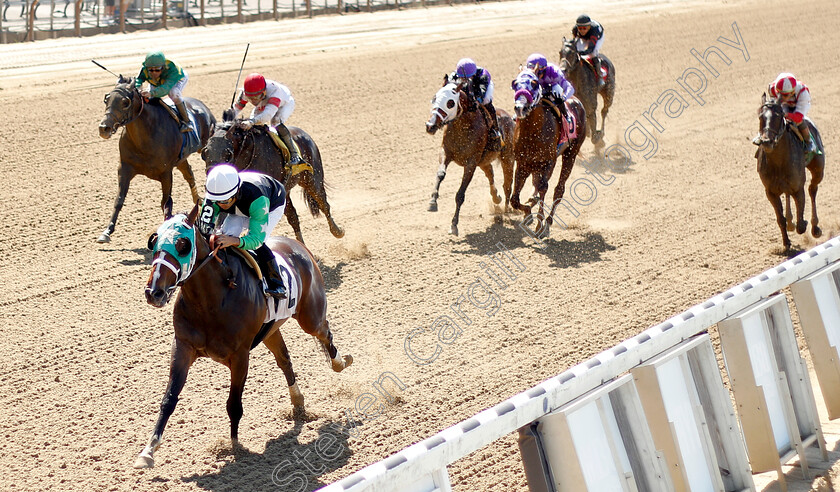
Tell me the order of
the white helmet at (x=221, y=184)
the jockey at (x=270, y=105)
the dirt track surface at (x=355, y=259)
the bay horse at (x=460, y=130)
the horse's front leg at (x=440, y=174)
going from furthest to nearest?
1. the horse's front leg at (x=440, y=174)
2. the bay horse at (x=460, y=130)
3. the jockey at (x=270, y=105)
4. the dirt track surface at (x=355, y=259)
5. the white helmet at (x=221, y=184)

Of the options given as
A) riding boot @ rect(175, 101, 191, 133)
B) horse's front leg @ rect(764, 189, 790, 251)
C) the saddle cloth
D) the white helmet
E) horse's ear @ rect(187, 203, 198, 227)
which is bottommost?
horse's front leg @ rect(764, 189, 790, 251)

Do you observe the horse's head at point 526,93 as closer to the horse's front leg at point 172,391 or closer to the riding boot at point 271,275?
the riding boot at point 271,275

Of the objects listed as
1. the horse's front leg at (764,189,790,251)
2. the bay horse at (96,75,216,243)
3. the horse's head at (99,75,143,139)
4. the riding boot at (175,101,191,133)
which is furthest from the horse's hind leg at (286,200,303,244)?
the horse's front leg at (764,189,790,251)

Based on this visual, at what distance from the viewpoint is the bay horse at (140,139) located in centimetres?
945

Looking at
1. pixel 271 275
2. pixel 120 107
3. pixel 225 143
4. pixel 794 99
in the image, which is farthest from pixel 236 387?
pixel 794 99

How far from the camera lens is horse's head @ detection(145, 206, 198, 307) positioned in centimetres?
477

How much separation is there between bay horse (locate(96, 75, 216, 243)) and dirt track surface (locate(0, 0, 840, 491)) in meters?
0.67

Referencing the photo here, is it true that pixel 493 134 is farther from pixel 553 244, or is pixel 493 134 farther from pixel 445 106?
pixel 553 244

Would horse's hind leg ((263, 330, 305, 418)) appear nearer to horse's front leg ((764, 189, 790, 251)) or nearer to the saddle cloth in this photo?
the saddle cloth

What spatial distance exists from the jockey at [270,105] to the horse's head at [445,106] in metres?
1.56

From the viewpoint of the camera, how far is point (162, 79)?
33.0 feet

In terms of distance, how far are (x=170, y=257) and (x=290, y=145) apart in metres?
4.38

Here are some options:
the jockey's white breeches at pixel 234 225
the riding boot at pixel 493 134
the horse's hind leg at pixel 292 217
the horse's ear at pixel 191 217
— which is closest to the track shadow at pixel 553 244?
the riding boot at pixel 493 134

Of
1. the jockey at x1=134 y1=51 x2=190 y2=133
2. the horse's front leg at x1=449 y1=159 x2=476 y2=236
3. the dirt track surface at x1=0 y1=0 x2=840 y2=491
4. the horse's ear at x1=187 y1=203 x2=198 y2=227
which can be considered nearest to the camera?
the horse's ear at x1=187 y1=203 x2=198 y2=227
